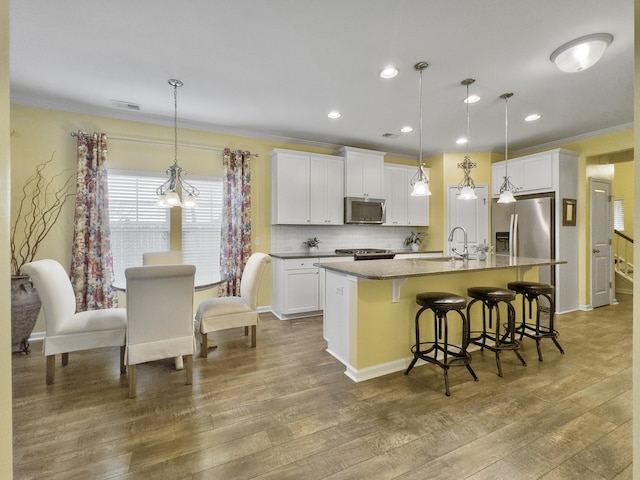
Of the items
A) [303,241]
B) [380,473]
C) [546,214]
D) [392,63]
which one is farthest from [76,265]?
[546,214]

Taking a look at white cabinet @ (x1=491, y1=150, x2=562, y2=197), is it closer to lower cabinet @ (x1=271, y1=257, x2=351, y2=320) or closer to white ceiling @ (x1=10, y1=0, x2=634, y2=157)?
white ceiling @ (x1=10, y1=0, x2=634, y2=157)

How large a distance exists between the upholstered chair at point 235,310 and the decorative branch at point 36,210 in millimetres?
2184

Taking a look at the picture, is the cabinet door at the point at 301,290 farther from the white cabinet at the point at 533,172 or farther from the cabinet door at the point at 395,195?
the white cabinet at the point at 533,172

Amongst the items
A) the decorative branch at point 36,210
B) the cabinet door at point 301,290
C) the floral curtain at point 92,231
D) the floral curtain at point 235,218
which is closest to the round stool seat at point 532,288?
the cabinet door at point 301,290

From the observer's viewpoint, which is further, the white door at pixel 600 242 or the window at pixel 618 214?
the window at pixel 618 214

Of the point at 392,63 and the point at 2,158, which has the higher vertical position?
the point at 392,63

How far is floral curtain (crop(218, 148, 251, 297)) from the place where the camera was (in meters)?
4.25

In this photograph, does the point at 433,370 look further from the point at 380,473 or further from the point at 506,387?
the point at 380,473

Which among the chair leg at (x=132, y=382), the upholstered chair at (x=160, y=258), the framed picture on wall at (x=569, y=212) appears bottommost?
the chair leg at (x=132, y=382)

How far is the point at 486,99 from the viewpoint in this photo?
3.36m

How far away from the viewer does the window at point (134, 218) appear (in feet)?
12.4

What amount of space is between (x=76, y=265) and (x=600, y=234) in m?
7.65

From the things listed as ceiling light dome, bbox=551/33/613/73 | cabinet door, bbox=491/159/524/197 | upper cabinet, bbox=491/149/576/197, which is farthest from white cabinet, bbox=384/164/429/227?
ceiling light dome, bbox=551/33/613/73

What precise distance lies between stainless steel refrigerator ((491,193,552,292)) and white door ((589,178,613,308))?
831mm
